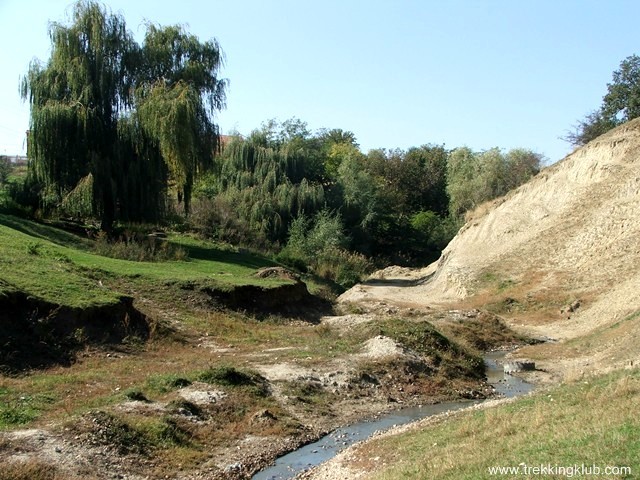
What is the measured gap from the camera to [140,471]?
10461 mm

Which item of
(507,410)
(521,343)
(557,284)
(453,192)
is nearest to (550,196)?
(557,284)

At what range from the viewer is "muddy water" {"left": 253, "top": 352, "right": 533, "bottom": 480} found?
1136cm

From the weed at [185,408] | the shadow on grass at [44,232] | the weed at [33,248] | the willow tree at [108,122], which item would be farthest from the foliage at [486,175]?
the weed at [185,408]

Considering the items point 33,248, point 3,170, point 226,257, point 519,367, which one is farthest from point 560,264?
point 3,170

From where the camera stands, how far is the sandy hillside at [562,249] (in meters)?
29.1

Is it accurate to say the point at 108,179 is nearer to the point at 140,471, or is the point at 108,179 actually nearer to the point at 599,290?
the point at 599,290

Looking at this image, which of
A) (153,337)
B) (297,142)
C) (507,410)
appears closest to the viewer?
(507,410)

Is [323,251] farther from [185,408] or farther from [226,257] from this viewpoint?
[185,408]

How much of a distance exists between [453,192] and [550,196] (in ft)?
88.6

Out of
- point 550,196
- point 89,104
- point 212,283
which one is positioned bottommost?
point 212,283

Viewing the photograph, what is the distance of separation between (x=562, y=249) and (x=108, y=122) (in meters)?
22.1

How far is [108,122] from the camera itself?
1359 inches

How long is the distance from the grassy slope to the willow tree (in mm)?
3031

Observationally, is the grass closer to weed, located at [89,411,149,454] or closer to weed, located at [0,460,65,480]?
weed, located at [89,411,149,454]
